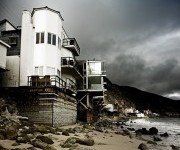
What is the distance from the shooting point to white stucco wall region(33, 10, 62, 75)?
32.5 m

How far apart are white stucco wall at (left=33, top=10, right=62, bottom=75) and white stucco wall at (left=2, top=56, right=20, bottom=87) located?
7.25ft

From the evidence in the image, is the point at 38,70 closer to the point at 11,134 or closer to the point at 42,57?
the point at 42,57

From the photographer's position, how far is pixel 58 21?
35.1 metres

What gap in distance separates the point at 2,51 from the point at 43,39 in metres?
5.94

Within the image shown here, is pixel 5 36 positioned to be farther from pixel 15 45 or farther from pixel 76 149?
pixel 76 149

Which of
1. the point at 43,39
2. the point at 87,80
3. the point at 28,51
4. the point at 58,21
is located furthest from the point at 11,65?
the point at 87,80

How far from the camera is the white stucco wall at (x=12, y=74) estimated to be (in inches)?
1240

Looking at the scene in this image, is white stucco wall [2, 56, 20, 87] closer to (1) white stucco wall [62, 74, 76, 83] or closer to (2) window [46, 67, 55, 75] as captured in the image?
(2) window [46, 67, 55, 75]

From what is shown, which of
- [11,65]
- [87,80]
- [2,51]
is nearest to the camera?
[2,51]

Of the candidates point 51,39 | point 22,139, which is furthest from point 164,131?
point 22,139

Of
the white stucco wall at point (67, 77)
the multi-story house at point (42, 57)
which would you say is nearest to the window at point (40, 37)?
the multi-story house at point (42, 57)

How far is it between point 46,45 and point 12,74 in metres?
5.29

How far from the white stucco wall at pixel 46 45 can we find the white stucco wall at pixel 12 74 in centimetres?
221

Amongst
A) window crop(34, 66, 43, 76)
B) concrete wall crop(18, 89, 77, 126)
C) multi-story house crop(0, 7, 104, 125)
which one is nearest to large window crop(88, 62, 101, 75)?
multi-story house crop(0, 7, 104, 125)
